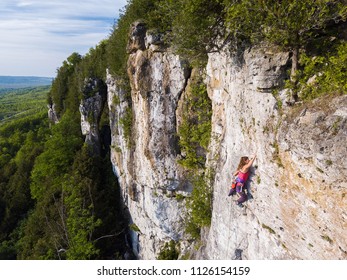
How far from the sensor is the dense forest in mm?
7246

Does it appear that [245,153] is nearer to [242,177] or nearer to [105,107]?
[242,177]

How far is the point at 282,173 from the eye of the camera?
8.17 meters

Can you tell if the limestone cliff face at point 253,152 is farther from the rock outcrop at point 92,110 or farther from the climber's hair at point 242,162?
the rock outcrop at point 92,110

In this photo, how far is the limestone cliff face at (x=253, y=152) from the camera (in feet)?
22.3

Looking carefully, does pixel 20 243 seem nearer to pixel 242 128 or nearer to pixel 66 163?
pixel 66 163

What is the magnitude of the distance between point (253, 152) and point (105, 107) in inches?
994

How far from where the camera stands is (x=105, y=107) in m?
31.8

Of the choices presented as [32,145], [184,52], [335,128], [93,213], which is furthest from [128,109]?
[32,145]

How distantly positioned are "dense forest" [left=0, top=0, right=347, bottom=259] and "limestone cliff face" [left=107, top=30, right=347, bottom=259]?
0.81 m

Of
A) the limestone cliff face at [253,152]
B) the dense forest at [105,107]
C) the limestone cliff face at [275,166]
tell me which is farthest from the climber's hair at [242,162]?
the dense forest at [105,107]

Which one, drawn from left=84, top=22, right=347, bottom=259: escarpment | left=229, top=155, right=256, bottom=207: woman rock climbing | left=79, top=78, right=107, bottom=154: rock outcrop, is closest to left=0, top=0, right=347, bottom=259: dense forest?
left=84, top=22, right=347, bottom=259: escarpment

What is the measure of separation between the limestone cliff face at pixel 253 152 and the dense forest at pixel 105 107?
805 mm

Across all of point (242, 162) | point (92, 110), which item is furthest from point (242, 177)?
point (92, 110)

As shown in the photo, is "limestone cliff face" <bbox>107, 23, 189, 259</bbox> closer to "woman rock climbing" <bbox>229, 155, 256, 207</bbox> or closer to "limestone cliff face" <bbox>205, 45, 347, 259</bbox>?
"limestone cliff face" <bbox>205, 45, 347, 259</bbox>
